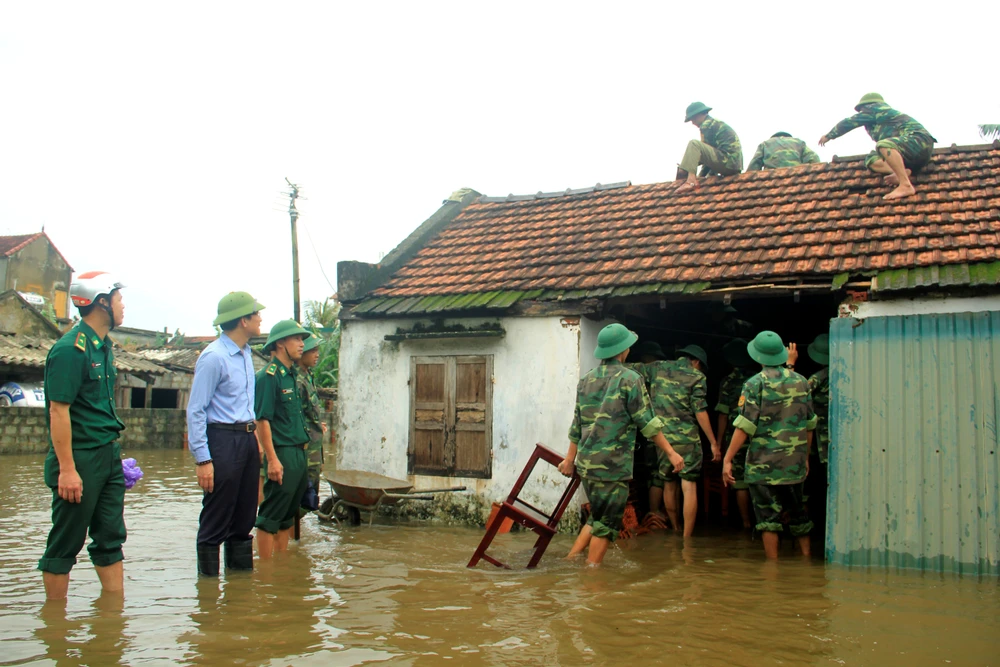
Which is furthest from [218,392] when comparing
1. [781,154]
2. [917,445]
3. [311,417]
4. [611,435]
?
[781,154]

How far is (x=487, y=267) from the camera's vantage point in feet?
33.8

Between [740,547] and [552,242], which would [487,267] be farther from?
[740,547]

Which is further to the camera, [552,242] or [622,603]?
[552,242]

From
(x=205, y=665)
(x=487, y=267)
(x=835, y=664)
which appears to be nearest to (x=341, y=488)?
(x=487, y=267)

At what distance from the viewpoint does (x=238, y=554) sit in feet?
19.4

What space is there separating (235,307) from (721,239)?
558cm

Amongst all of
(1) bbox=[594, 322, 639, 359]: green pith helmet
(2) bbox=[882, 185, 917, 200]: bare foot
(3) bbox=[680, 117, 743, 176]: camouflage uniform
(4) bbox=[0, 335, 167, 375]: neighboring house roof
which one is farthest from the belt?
(4) bbox=[0, 335, 167, 375]: neighboring house roof

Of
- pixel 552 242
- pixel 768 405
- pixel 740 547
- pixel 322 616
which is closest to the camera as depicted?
pixel 322 616

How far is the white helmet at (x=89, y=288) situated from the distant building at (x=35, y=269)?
3968cm

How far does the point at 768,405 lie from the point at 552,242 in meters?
4.44

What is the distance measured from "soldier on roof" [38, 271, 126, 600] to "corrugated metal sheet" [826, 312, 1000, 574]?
211 inches

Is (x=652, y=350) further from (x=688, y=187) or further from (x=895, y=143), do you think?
(x=895, y=143)

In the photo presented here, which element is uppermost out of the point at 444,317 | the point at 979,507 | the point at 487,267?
the point at 487,267

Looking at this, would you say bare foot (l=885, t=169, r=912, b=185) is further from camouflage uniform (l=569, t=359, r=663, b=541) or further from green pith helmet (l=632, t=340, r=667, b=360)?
camouflage uniform (l=569, t=359, r=663, b=541)
